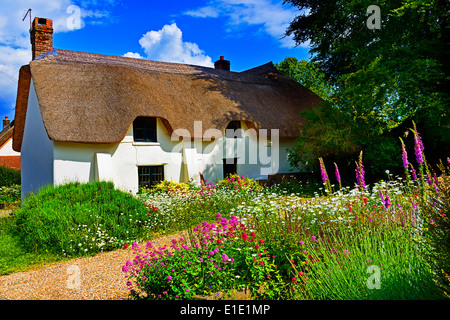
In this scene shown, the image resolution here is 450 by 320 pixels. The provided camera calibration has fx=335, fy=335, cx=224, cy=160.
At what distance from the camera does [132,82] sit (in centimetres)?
1412

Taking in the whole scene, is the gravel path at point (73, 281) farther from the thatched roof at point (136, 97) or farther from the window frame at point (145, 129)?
the window frame at point (145, 129)

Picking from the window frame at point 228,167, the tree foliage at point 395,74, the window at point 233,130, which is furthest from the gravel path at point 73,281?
the tree foliage at point 395,74

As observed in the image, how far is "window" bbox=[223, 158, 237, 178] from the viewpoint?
1597cm

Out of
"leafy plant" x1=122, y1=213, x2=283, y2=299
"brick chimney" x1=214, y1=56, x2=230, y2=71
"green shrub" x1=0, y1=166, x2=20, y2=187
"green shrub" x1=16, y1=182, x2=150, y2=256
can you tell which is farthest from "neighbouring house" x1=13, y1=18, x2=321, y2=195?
"leafy plant" x1=122, y1=213, x2=283, y2=299

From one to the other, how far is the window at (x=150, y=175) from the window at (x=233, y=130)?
3.61m

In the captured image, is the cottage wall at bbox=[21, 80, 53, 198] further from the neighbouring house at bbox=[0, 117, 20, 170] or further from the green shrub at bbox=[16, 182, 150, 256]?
the neighbouring house at bbox=[0, 117, 20, 170]

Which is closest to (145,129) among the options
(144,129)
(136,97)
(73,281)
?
(144,129)

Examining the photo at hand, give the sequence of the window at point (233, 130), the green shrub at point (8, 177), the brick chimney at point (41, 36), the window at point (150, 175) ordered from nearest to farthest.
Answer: the window at point (150, 175) < the brick chimney at point (41, 36) < the window at point (233, 130) < the green shrub at point (8, 177)

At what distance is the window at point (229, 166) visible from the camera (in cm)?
1597

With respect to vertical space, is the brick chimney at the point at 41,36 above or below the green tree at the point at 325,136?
above
